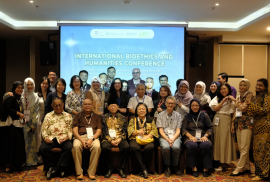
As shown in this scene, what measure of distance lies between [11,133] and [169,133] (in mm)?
2535

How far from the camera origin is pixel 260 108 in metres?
3.92

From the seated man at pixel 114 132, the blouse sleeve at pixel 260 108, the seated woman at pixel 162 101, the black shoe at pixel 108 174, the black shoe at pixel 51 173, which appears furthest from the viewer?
the seated woman at pixel 162 101

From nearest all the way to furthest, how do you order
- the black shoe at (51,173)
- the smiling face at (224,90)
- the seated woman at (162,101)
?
the black shoe at (51,173)
the smiling face at (224,90)
the seated woman at (162,101)

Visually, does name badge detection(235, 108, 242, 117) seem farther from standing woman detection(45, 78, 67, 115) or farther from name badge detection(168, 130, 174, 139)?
standing woman detection(45, 78, 67, 115)

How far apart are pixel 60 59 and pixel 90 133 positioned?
3.00 metres

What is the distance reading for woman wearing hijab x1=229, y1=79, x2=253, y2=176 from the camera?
164 inches

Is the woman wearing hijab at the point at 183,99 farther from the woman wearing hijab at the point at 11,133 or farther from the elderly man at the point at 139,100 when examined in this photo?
the woman wearing hijab at the point at 11,133

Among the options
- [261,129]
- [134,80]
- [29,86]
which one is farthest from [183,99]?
[29,86]

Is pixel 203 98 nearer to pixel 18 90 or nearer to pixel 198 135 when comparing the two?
pixel 198 135

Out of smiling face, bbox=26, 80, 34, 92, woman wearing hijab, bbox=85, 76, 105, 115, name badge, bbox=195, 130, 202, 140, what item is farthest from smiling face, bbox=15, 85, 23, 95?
name badge, bbox=195, 130, 202, 140

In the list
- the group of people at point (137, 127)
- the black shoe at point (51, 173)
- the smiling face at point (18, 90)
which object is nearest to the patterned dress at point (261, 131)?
the group of people at point (137, 127)

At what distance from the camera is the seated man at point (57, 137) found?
13.3 feet

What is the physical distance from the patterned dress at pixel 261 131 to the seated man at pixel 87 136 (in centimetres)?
232

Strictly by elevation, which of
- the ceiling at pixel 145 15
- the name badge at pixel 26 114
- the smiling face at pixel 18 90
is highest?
the ceiling at pixel 145 15
